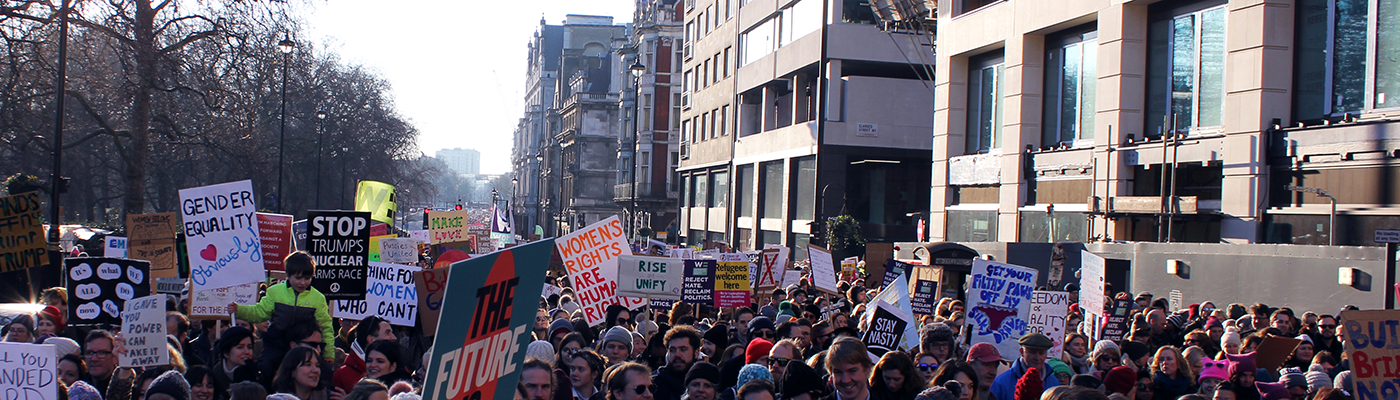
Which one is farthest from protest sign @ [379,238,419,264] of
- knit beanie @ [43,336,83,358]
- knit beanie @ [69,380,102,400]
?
knit beanie @ [69,380,102,400]

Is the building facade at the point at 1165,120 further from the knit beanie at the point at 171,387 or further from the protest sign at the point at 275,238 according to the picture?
the knit beanie at the point at 171,387

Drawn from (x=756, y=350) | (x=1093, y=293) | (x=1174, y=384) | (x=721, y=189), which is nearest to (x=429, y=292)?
(x=756, y=350)

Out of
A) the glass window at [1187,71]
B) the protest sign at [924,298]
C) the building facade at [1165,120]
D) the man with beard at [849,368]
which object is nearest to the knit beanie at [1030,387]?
the man with beard at [849,368]

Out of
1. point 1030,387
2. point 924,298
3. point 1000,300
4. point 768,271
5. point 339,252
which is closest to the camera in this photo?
point 1030,387

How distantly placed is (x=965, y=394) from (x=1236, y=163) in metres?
16.3

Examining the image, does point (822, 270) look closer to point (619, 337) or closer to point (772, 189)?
point (619, 337)

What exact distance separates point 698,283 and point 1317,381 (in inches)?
278

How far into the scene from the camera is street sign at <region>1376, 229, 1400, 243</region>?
16094mm

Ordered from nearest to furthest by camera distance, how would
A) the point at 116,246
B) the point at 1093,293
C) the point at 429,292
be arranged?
the point at 429,292, the point at 1093,293, the point at 116,246

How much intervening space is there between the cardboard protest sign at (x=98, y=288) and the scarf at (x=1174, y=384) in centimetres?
766

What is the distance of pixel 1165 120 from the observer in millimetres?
22219

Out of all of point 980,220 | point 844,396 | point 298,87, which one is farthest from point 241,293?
point 298,87

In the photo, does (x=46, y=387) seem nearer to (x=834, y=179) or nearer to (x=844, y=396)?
(x=844, y=396)

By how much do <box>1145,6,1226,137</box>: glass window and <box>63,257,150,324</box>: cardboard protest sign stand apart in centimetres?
1831
